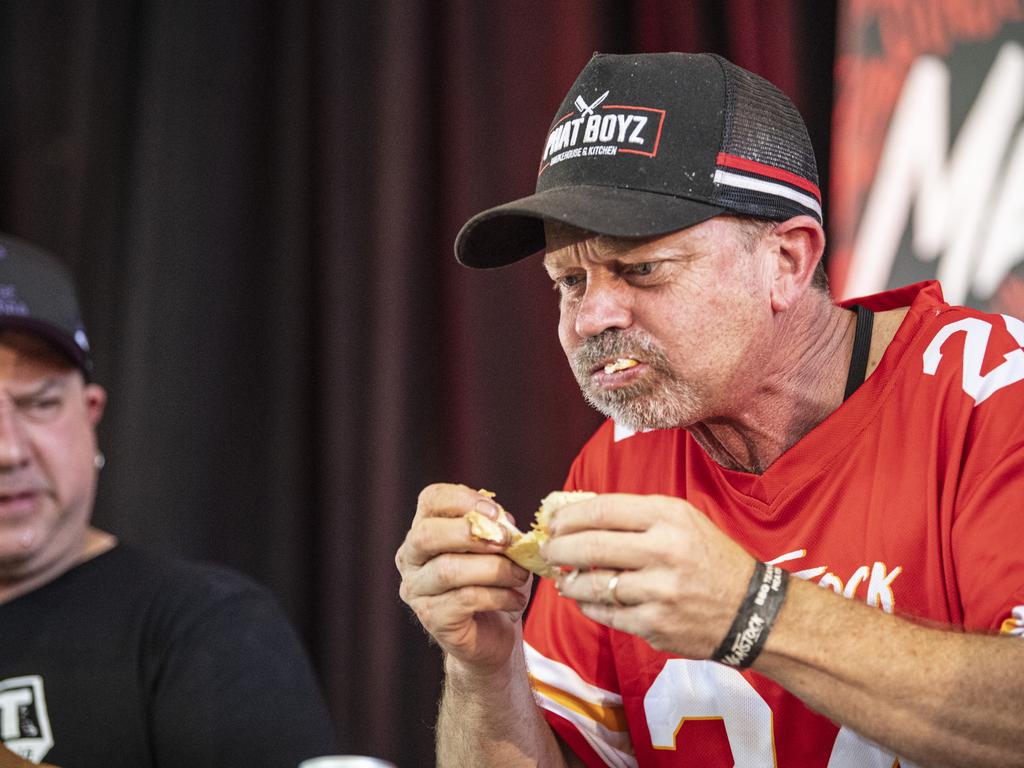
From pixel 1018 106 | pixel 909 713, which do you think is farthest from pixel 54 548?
pixel 1018 106

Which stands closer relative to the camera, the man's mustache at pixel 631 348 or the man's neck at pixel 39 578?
the man's mustache at pixel 631 348

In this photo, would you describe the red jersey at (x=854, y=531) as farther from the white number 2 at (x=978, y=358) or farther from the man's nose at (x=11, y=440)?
the man's nose at (x=11, y=440)

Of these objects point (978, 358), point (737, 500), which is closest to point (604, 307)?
point (737, 500)

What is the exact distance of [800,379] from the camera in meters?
1.49

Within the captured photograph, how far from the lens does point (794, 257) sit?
1.46 meters

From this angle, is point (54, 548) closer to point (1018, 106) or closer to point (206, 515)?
point (206, 515)

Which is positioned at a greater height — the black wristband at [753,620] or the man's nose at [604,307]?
the man's nose at [604,307]

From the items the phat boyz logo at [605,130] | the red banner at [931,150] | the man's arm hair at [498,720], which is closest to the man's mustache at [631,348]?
the phat boyz logo at [605,130]

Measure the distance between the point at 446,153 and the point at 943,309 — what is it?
3.84ft

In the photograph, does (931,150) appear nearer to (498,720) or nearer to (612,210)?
(612,210)

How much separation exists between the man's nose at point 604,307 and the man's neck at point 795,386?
0.20m

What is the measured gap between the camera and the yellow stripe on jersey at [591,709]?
5.23 feet

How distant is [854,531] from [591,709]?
46 cm

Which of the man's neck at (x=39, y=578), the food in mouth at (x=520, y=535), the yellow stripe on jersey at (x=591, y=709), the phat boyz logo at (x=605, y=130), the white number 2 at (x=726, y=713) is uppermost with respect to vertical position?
the phat boyz logo at (x=605, y=130)
